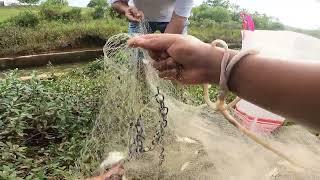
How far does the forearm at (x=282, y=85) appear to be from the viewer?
3.28 ft

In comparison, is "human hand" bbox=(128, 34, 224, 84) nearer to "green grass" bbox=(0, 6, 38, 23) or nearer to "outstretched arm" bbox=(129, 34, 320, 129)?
"outstretched arm" bbox=(129, 34, 320, 129)

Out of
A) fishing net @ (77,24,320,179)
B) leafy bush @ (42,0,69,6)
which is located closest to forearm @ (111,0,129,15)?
fishing net @ (77,24,320,179)

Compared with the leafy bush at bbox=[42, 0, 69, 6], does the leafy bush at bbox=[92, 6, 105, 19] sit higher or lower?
Result: lower

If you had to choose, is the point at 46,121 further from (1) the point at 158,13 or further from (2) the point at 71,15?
(2) the point at 71,15

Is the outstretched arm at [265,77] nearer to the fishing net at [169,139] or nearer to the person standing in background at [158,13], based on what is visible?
the fishing net at [169,139]

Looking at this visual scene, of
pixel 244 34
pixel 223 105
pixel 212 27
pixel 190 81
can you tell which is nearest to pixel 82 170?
pixel 244 34

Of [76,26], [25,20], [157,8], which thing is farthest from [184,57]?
[25,20]

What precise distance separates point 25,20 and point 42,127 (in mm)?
6281

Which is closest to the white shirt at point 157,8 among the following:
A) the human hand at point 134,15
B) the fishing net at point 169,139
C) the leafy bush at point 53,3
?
the human hand at point 134,15

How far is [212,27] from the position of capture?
34.5 ft

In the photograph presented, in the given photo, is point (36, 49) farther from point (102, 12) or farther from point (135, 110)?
point (135, 110)

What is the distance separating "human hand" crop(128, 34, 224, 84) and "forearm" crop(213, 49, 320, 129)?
0.09 m

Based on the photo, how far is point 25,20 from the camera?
946cm

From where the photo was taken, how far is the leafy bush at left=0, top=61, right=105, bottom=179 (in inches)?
119
